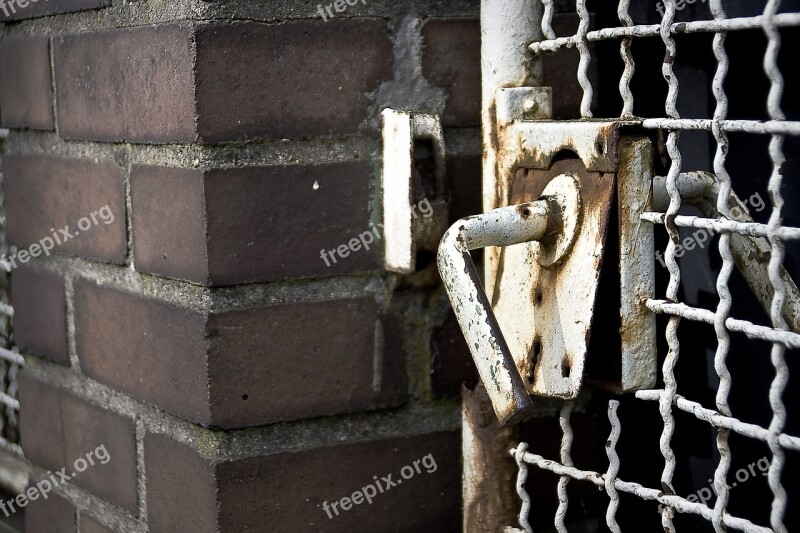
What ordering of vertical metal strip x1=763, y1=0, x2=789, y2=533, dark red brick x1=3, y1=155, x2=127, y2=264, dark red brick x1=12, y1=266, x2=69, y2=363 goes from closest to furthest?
1. vertical metal strip x1=763, y1=0, x2=789, y2=533
2. dark red brick x1=3, y1=155, x2=127, y2=264
3. dark red brick x1=12, y1=266, x2=69, y2=363

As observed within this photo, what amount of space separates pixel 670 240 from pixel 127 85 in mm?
474

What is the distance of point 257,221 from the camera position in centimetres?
77

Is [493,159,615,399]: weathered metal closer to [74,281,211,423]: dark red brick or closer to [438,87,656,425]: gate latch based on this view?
[438,87,656,425]: gate latch

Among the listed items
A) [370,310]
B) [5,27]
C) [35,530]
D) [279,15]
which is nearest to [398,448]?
[370,310]

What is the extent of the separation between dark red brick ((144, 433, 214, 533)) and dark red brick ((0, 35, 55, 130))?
1.17 ft

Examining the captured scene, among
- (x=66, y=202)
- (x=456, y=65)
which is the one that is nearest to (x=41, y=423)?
(x=66, y=202)

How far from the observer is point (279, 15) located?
30.0 inches

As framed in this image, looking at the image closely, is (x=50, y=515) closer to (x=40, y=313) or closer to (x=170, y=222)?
(x=40, y=313)

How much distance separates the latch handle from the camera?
2.07ft

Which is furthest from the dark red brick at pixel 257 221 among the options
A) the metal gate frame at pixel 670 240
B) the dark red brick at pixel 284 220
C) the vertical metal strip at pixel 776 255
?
the vertical metal strip at pixel 776 255

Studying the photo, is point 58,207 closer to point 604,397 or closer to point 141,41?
point 141,41

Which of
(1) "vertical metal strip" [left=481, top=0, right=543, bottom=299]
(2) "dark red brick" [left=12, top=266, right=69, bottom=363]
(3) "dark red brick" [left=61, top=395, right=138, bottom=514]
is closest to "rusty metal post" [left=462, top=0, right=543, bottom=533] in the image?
(1) "vertical metal strip" [left=481, top=0, right=543, bottom=299]

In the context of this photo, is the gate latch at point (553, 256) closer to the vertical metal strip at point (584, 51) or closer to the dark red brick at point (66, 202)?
the vertical metal strip at point (584, 51)

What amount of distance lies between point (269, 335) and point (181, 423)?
0.11 metres
